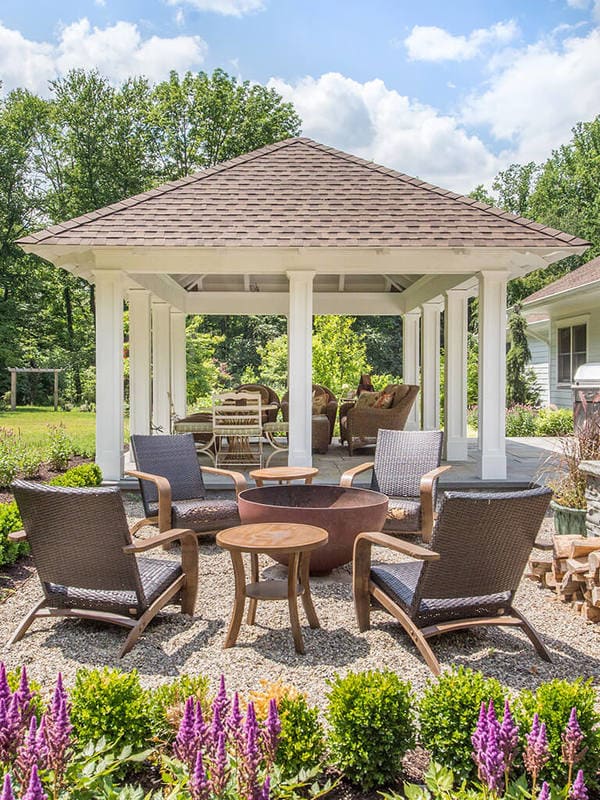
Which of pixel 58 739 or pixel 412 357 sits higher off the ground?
pixel 412 357

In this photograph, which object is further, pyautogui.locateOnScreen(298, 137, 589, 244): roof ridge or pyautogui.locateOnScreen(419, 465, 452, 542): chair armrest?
pyautogui.locateOnScreen(298, 137, 589, 244): roof ridge

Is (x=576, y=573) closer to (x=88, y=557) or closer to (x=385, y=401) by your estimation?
(x=88, y=557)

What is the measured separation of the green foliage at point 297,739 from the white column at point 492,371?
620 cm

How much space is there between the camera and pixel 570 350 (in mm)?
15914

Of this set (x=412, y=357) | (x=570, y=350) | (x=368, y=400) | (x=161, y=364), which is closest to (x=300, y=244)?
(x=368, y=400)

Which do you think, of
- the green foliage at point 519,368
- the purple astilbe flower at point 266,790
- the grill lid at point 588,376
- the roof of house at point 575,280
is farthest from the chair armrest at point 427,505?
the green foliage at point 519,368

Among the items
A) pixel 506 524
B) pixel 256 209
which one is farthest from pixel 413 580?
pixel 256 209

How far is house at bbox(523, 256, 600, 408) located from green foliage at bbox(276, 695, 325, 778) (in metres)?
12.2

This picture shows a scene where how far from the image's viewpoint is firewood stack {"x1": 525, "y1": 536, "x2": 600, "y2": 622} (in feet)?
13.6

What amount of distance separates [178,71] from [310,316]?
76.2 feet

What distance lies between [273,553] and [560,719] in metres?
1.73

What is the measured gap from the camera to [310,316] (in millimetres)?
8320

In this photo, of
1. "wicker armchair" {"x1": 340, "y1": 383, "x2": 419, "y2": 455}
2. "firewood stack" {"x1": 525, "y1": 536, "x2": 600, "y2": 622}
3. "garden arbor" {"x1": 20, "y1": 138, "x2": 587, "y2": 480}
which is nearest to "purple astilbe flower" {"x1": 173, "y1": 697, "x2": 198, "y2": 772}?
"firewood stack" {"x1": 525, "y1": 536, "x2": 600, "y2": 622}

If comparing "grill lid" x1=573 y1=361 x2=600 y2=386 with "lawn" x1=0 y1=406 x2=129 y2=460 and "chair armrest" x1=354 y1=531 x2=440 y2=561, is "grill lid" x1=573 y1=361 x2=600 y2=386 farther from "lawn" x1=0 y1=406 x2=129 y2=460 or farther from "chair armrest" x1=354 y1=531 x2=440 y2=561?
"lawn" x1=0 y1=406 x2=129 y2=460
